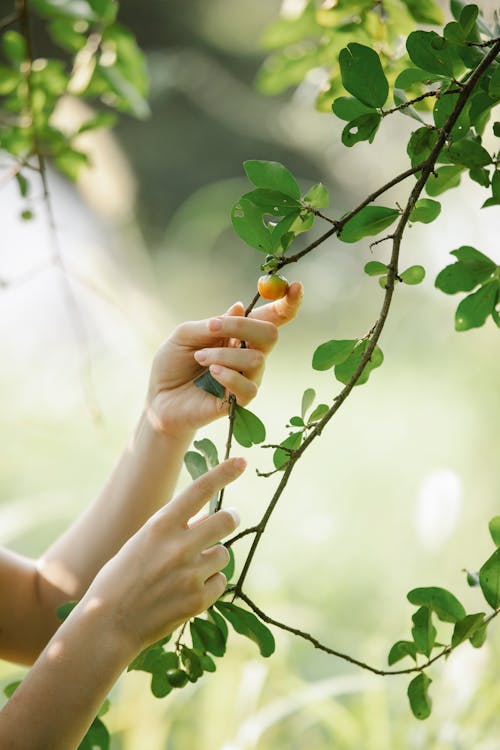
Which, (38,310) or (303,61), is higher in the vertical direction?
(38,310)

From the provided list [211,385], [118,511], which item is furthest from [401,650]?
[118,511]

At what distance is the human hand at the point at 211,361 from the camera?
60 cm

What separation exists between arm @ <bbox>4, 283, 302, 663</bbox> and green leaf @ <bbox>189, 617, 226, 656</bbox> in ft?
0.56

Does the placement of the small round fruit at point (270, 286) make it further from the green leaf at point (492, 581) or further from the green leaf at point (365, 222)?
the green leaf at point (492, 581)

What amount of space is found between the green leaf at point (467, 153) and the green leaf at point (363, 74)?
0.05m

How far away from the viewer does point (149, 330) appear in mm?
2139

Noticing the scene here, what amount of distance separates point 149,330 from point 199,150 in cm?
92

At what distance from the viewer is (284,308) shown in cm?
63

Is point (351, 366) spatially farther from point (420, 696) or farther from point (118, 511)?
point (118, 511)

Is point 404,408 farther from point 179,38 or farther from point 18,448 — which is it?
point 179,38

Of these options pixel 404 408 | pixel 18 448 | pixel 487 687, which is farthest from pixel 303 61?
pixel 18 448

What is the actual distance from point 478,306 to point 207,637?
0.30 metres

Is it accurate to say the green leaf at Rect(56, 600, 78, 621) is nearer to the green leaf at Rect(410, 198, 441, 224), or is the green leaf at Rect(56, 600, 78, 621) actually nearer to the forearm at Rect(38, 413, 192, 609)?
the forearm at Rect(38, 413, 192, 609)

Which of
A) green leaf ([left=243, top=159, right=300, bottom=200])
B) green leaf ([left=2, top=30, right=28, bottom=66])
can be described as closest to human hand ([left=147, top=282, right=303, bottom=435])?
green leaf ([left=243, top=159, right=300, bottom=200])
